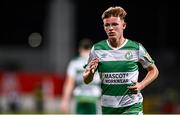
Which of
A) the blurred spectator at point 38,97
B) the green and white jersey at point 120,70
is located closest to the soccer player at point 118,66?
the green and white jersey at point 120,70

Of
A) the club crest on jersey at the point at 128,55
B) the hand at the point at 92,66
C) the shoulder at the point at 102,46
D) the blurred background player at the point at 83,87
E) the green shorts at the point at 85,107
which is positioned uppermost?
the shoulder at the point at 102,46

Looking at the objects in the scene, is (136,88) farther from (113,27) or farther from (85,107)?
(85,107)

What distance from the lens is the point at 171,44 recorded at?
5488 centimetres

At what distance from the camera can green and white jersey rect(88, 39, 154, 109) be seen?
8531mm

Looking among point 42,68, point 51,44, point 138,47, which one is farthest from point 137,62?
point 42,68

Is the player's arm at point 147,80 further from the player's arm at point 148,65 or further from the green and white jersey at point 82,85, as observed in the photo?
the green and white jersey at point 82,85

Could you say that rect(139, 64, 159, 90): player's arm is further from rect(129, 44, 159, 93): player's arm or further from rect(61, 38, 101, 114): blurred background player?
rect(61, 38, 101, 114): blurred background player

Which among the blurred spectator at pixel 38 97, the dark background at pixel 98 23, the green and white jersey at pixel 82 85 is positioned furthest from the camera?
the dark background at pixel 98 23

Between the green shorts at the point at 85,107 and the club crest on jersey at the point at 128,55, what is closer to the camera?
the club crest on jersey at the point at 128,55

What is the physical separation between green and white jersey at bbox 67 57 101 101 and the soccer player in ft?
13.8

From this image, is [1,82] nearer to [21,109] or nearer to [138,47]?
[21,109]

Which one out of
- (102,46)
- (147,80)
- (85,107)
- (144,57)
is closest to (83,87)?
(85,107)

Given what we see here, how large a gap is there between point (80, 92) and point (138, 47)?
Answer: 175 inches

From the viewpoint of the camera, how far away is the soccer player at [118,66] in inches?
333
